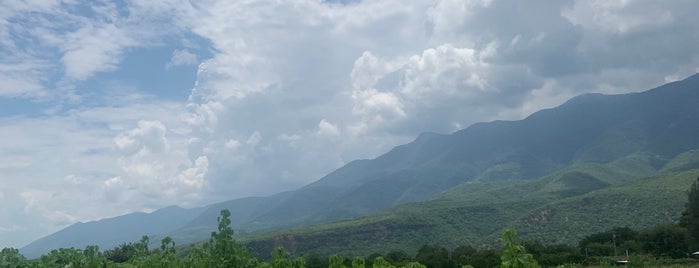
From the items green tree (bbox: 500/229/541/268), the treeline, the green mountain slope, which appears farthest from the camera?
the green mountain slope

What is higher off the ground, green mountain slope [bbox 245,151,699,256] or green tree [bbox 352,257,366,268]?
green tree [bbox 352,257,366,268]

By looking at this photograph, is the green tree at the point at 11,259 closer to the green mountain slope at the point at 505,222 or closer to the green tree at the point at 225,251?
the green tree at the point at 225,251

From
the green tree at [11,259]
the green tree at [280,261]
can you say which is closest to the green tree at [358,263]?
the green tree at [280,261]

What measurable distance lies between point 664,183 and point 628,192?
1295cm

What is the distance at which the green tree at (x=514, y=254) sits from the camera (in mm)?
9146

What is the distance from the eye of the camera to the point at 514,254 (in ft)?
30.5

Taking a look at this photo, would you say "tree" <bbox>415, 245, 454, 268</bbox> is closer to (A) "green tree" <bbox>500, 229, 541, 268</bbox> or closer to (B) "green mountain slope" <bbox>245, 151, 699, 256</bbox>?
(B) "green mountain slope" <bbox>245, 151, 699, 256</bbox>

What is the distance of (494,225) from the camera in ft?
451

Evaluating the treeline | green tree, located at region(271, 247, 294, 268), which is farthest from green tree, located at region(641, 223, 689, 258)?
green tree, located at region(271, 247, 294, 268)

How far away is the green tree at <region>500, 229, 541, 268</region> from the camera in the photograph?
30.0ft

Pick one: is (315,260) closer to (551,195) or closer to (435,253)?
(435,253)

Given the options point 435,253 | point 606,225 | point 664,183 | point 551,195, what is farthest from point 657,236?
point 551,195

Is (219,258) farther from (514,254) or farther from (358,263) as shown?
(514,254)

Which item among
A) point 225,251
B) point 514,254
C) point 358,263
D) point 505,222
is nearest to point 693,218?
point 358,263
